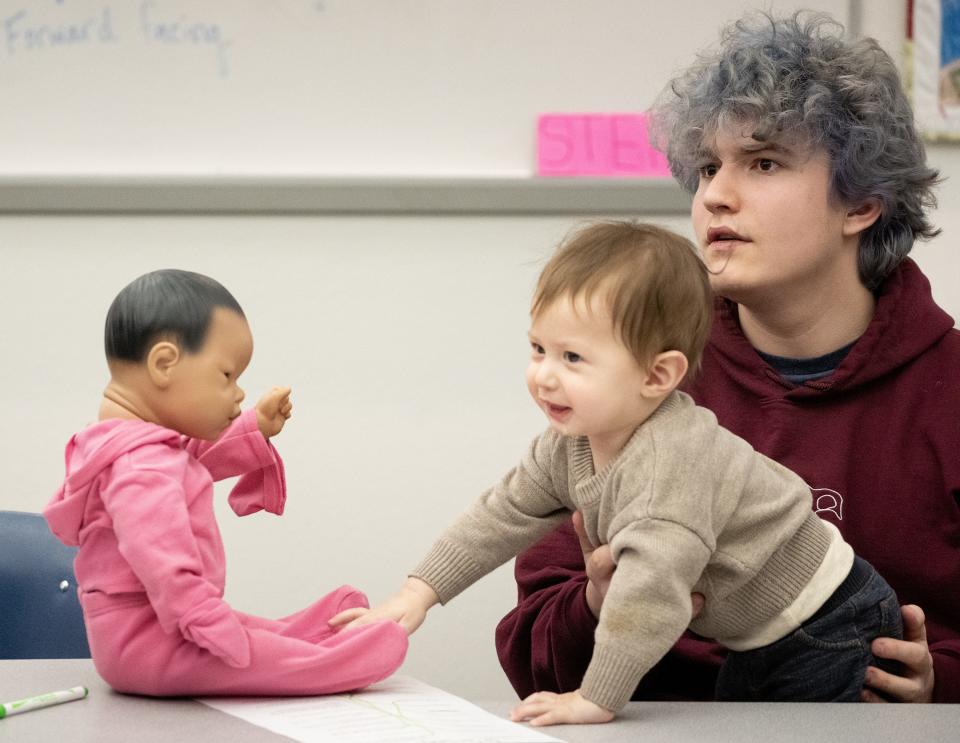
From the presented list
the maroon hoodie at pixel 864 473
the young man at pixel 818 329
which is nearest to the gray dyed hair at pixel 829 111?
the young man at pixel 818 329

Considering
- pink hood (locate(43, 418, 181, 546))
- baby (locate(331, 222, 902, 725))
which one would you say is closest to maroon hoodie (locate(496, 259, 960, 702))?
baby (locate(331, 222, 902, 725))

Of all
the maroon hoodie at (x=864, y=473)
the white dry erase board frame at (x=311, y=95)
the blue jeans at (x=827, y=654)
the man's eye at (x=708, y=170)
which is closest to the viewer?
the blue jeans at (x=827, y=654)

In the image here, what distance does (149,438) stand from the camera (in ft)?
3.18

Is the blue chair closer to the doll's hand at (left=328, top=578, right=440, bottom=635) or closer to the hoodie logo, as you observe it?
the doll's hand at (left=328, top=578, right=440, bottom=635)

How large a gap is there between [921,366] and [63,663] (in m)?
1.00

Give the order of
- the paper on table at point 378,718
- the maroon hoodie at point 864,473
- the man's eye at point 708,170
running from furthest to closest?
the man's eye at point 708,170 < the maroon hoodie at point 864,473 < the paper on table at point 378,718

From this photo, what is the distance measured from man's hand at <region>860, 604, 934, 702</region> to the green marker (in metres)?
0.72

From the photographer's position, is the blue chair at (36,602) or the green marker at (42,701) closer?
the green marker at (42,701)

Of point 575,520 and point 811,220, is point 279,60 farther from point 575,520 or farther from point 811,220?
point 575,520

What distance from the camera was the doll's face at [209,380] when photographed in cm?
98

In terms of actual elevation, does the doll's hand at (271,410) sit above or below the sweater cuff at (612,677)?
above

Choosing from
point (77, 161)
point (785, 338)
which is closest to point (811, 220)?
point (785, 338)

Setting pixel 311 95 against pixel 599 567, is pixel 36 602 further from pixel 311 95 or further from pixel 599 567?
pixel 311 95

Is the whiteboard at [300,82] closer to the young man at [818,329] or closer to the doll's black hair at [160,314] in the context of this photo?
the young man at [818,329]
